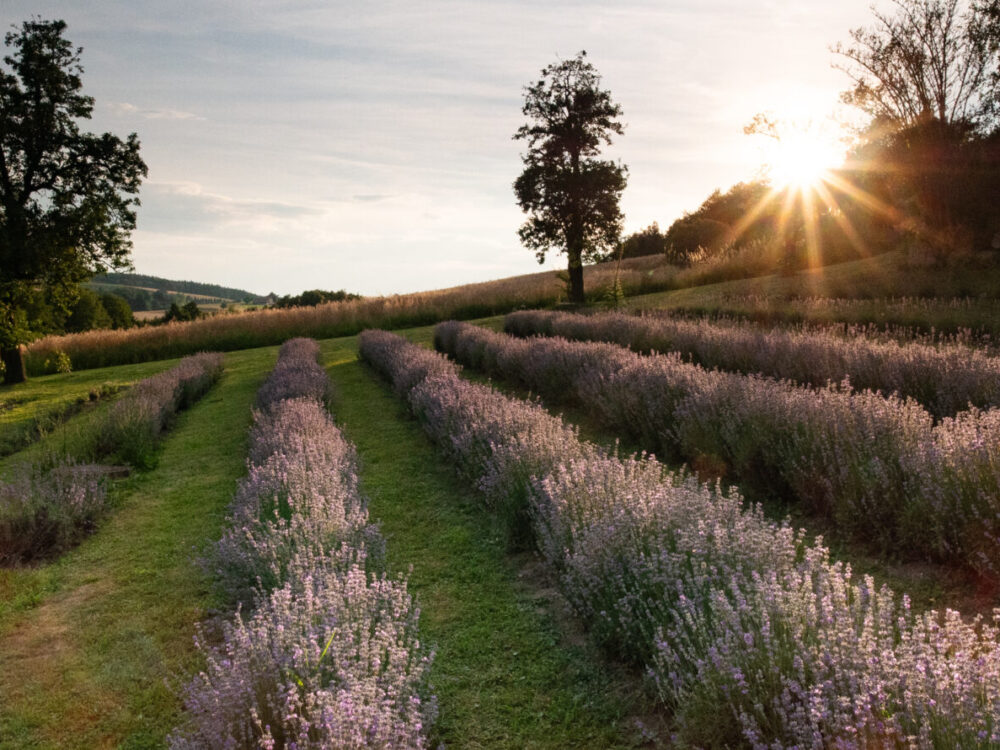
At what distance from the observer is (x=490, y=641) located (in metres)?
3.63

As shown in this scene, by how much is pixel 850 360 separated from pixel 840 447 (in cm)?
332

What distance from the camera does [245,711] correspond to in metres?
2.40

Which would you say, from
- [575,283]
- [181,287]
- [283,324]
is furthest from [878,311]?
[181,287]

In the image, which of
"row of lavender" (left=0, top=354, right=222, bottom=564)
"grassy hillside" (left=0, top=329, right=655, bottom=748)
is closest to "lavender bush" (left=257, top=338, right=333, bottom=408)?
"row of lavender" (left=0, top=354, right=222, bottom=564)

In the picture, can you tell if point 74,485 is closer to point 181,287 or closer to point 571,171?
point 571,171

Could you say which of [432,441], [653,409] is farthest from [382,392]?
[653,409]

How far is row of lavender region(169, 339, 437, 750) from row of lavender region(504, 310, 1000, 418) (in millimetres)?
3890

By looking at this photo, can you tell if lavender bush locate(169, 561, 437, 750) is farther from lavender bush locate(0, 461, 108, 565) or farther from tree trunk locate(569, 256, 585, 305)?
tree trunk locate(569, 256, 585, 305)

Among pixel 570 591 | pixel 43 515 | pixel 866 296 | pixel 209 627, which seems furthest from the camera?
pixel 866 296

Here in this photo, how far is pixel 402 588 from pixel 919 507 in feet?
9.61

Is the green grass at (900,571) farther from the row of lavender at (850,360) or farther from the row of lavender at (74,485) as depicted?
the row of lavender at (74,485)

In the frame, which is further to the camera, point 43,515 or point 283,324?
point 283,324

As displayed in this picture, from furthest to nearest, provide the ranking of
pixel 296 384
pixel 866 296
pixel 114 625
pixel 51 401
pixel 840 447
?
pixel 866 296 → pixel 51 401 → pixel 296 384 → pixel 840 447 → pixel 114 625

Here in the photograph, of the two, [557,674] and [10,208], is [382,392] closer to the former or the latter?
[557,674]
